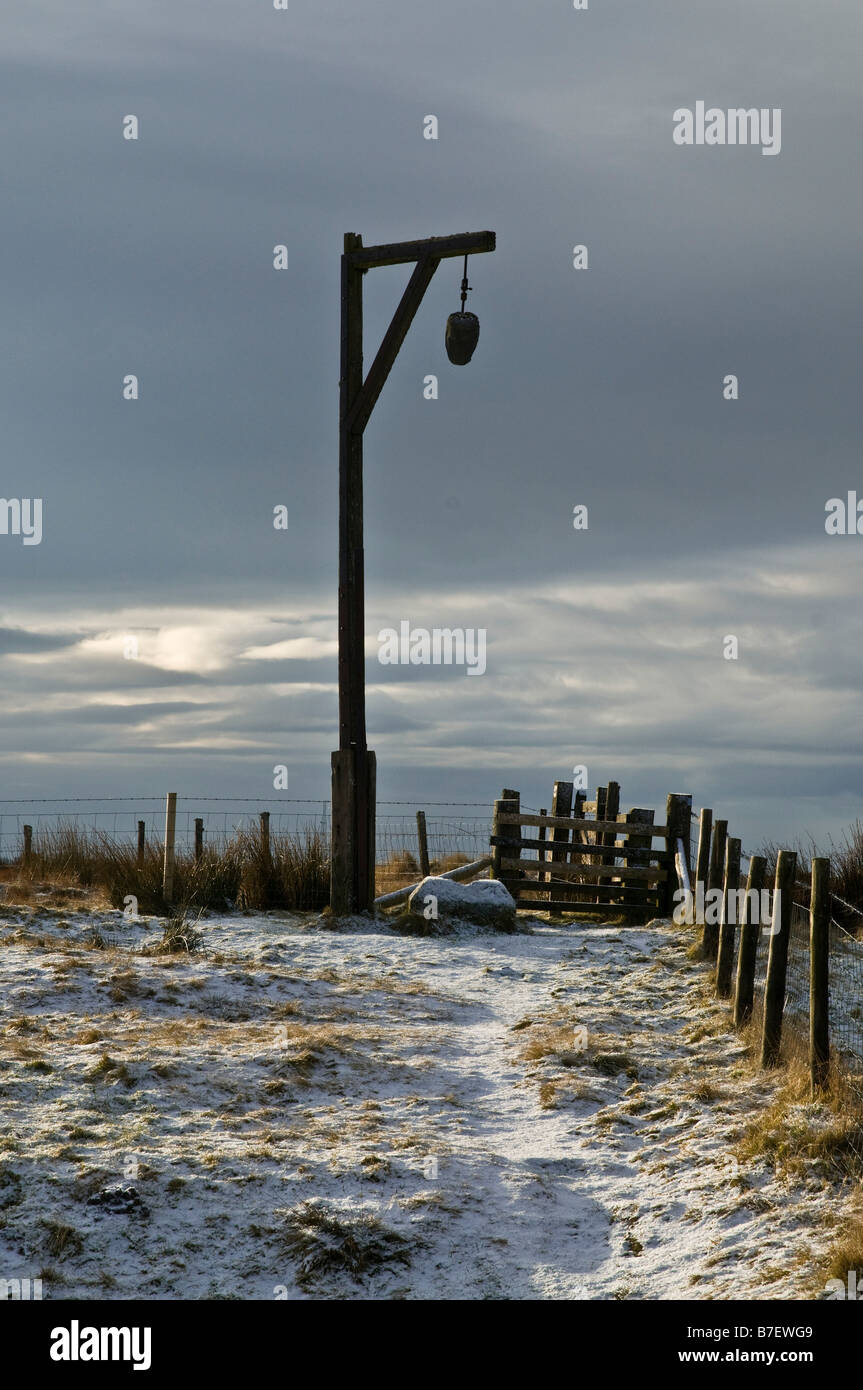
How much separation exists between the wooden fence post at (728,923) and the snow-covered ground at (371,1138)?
1.14 feet

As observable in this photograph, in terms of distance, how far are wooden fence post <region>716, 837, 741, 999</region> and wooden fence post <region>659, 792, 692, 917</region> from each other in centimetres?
637

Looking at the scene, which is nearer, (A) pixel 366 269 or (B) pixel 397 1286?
(B) pixel 397 1286

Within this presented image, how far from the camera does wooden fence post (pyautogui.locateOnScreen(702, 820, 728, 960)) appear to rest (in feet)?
43.7

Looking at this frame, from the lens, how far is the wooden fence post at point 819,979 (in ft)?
27.5

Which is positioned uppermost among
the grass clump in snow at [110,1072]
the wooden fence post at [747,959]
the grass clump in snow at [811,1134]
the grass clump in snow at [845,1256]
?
the wooden fence post at [747,959]

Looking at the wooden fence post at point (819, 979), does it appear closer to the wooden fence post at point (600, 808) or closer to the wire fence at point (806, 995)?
the wire fence at point (806, 995)

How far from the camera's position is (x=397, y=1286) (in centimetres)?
631

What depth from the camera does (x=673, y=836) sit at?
1827cm

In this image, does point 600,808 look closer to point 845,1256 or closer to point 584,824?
point 584,824

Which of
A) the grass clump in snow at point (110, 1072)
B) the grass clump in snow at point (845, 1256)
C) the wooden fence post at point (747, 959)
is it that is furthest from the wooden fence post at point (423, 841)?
the grass clump in snow at point (845, 1256)

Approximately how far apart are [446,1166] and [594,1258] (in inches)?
48.2
